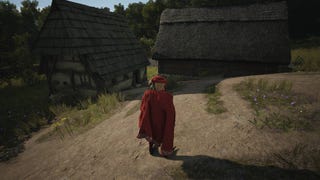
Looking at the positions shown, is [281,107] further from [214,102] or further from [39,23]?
[39,23]

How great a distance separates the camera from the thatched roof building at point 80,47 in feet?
28.1

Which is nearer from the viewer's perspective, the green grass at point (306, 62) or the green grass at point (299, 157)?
the green grass at point (299, 157)

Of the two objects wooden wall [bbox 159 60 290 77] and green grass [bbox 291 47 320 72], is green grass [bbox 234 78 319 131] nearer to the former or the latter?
green grass [bbox 291 47 320 72]

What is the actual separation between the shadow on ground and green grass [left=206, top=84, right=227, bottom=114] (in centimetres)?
179

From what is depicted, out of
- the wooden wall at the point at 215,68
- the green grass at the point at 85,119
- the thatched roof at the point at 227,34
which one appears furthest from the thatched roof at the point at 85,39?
the thatched roof at the point at 227,34

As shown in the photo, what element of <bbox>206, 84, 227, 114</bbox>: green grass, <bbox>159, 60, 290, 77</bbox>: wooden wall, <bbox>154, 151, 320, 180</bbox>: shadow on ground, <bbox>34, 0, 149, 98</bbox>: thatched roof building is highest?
<bbox>34, 0, 149, 98</bbox>: thatched roof building

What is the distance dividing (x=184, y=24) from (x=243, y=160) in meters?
13.3

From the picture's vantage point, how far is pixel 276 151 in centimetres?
300

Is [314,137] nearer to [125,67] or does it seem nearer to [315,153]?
[315,153]

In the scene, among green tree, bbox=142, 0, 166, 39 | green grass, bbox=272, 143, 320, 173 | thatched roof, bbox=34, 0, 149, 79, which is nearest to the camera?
green grass, bbox=272, 143, 320, 173

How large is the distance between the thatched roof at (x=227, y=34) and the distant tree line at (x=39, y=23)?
5598 mm

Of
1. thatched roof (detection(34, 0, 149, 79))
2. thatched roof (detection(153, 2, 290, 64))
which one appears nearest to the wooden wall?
thatched roof (detection(153, 2, 290, 64))

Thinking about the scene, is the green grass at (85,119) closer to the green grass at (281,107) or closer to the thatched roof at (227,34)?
the green grass at (281,107)

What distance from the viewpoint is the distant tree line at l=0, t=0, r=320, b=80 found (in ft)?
45.1
